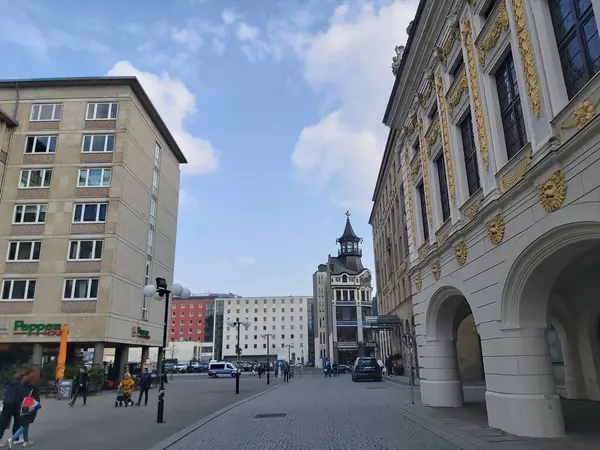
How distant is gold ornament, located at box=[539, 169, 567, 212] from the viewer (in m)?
8.62

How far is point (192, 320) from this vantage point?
135 m

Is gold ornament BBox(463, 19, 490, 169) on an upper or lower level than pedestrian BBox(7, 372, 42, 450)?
upper

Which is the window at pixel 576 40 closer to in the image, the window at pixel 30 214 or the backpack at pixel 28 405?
the backpack at pixel 28 405

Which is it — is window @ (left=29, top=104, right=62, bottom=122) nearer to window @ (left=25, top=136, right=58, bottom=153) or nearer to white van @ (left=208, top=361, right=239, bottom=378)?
window @ (left=25, top=136, right=58, bottom=153)

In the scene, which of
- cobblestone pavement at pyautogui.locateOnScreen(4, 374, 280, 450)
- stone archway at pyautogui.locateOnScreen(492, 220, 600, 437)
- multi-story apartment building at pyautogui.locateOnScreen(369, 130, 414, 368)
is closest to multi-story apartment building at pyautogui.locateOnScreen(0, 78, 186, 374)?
cobblestone pavement at pyautogui.locateOnScreen(4, 374, 280, 450)

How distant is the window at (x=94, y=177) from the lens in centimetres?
3731

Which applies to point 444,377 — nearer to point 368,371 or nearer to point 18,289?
point 368,371

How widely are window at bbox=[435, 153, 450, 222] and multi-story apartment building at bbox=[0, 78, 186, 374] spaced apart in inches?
1036

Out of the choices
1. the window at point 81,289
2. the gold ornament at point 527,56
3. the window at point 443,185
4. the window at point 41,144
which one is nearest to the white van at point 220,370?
the window at point 81,289

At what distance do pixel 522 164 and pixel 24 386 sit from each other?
40.2ft

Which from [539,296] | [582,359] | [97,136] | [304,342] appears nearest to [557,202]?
[539,296]

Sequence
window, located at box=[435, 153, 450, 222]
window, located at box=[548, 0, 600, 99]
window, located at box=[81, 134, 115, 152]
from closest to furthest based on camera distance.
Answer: window, located at box=[548, 0, 600, 99]
window, located at box=[435, 153, 450, 222]
window, located at box=[81, 134, 115, 152]

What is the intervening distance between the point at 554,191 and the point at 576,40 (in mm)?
2906

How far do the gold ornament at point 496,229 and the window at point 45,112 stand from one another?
38.6 meters
